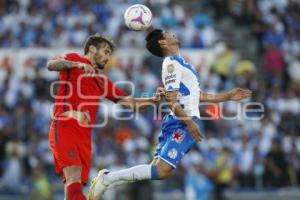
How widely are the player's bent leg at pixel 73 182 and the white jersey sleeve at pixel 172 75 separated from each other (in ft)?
5.72

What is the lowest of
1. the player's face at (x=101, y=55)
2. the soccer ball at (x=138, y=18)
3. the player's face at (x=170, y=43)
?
the player's face at (x=101, y=55)

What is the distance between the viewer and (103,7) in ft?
84.2

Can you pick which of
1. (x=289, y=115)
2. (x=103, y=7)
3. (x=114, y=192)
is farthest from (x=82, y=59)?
(x=103, y=7)

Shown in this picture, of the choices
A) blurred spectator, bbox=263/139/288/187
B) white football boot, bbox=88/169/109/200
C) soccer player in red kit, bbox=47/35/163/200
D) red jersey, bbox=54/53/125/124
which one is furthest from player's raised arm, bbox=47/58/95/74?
blurred spectator, bbox=263/139/288/187

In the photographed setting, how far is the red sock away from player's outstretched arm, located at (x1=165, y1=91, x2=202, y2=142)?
1.77 m

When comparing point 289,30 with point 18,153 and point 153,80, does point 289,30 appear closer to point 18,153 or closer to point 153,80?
point 153,80

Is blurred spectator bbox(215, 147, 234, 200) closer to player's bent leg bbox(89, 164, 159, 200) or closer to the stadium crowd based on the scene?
the stadium crowd

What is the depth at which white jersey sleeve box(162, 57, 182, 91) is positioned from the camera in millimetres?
12828

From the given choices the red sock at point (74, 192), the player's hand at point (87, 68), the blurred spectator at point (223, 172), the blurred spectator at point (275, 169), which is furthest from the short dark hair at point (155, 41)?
the blurred spectator at point (275, 169)

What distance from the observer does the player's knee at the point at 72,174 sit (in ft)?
40.3

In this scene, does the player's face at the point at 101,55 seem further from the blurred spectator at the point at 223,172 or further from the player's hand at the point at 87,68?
the blurred spectator at the point at 223,172

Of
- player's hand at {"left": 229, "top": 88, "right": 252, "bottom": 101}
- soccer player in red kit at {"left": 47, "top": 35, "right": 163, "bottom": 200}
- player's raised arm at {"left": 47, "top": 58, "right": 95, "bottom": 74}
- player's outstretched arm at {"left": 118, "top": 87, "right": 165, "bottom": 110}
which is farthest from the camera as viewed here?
player's outstretched arm at {"left": 118, "top": 87, "right": 165, "bottom": 110}

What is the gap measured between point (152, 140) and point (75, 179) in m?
9.42

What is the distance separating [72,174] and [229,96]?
2.66 meters
